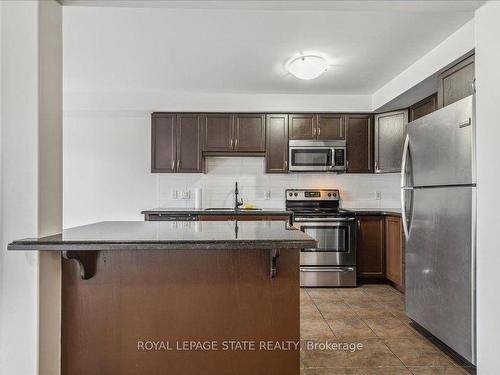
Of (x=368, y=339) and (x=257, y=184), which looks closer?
(x=368, y=339)

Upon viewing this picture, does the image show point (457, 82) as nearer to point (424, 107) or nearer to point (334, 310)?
point (424, 107)

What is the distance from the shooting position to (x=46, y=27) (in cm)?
169

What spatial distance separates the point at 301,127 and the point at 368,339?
8.59 feet

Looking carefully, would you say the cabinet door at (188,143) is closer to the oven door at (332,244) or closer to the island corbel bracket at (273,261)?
the oven door at (332,244)

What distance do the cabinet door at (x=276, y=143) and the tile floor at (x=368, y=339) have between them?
1.63m

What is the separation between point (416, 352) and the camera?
2465 millimetres

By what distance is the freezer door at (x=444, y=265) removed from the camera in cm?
209

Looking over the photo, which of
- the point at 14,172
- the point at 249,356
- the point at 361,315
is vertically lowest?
the point at 361,315

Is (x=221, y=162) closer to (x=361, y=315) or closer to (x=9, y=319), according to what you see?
(x=361, y=315)

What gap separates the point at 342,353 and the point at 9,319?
6.77ft

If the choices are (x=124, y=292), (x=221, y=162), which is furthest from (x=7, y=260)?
(x=221, y=162)

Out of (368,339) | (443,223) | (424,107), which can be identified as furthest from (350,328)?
(424,107)

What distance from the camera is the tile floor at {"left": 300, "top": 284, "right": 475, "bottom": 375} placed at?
7.38 feet

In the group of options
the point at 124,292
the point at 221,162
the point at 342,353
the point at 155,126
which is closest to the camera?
the point at 124,292
